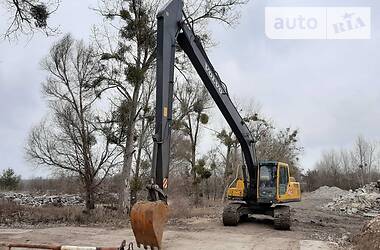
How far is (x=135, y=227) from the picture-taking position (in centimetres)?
855

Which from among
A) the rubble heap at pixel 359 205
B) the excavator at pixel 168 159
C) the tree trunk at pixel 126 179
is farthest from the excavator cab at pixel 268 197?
the rubble heap at pixel 359 205

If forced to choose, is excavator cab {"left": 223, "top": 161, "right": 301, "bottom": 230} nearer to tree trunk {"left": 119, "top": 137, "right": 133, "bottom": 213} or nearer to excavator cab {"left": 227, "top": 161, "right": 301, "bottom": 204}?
excavator cab {"left": 227, "top": 161, "right": 301, "bottom": 204}

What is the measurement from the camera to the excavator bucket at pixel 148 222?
8422 mm

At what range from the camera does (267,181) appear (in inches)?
635

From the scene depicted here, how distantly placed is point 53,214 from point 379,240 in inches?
616

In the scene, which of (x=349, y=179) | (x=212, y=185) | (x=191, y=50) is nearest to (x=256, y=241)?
(x=191, y=50)

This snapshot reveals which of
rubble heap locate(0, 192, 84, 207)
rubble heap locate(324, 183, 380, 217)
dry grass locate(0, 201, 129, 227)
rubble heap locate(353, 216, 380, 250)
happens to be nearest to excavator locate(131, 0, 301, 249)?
rubble heap locate(353, 216, 380, 250)

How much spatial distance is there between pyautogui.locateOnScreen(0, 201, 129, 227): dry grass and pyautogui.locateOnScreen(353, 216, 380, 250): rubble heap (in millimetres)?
8973

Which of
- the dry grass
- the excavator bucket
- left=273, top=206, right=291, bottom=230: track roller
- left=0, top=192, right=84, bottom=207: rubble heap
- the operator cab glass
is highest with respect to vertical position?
the operator cab glass

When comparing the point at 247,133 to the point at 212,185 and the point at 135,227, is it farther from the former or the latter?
the point at 212,185

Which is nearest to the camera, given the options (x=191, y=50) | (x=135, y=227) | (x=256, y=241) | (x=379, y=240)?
(x=135, y=227)

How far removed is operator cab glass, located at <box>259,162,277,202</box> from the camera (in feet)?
51.6

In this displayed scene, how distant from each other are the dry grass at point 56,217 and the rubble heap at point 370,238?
353 inches

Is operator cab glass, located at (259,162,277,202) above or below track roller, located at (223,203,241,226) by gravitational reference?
above
